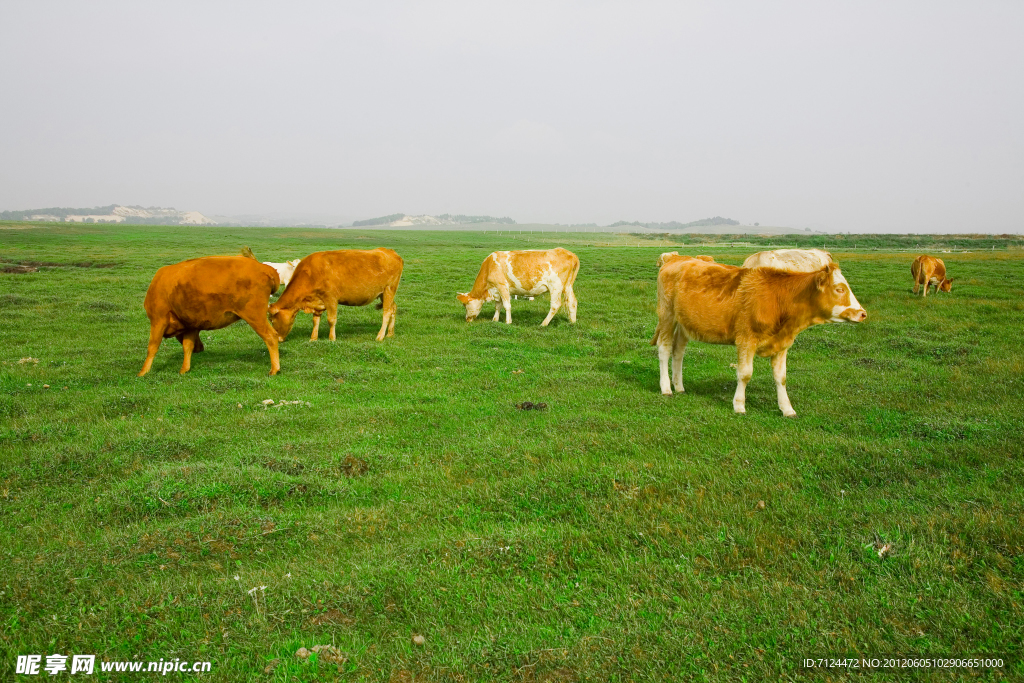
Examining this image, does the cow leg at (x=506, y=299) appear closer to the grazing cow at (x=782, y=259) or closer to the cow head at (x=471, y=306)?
the cow head at (x=471, y=306)

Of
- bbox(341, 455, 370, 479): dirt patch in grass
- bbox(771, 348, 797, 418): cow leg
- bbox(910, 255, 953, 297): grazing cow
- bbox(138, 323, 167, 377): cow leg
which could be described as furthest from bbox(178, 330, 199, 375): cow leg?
bbox(910, 255, 953, 297): grazing cow

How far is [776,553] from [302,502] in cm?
466

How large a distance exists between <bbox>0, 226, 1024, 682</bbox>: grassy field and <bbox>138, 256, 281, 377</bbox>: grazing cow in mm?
945

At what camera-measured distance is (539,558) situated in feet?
15.7

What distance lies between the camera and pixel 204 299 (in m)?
10.6

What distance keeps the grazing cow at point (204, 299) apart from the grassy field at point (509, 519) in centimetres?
94

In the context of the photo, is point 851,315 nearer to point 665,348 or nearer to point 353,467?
point 665,348

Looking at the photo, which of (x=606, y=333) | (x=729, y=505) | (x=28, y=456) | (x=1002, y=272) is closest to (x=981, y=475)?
(x=729, y=505)

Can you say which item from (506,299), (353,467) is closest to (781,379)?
(353,467)

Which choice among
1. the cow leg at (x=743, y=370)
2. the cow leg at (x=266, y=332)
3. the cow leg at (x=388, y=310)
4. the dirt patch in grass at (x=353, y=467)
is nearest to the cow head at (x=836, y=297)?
the cow leg at (x=743, y=370)

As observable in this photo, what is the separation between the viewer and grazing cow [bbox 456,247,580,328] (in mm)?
16469

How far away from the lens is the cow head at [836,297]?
8109mm

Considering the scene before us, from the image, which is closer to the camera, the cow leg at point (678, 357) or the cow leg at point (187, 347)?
the cow leg at point (678, 357)

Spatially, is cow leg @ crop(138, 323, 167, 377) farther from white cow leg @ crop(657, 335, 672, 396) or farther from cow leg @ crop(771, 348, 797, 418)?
cow leg @ crop(771, 348, 797, 418)
